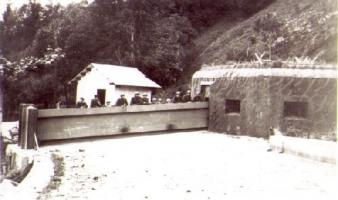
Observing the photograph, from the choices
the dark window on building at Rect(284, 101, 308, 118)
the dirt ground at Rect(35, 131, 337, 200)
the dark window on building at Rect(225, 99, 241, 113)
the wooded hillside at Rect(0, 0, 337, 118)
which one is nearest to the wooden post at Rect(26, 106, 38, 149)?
the dirt ground at Rect(35, 131, 337, 200)

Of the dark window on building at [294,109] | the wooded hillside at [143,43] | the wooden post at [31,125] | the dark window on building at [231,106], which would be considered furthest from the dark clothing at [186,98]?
the wooded hillside at [143,43]

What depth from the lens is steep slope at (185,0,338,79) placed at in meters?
27.3

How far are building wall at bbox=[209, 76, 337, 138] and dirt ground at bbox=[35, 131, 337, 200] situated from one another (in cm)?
178

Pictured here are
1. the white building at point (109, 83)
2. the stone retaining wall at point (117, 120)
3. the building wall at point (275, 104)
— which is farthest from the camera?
the white building at point (109, 83)

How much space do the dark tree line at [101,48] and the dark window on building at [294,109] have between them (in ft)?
52.4

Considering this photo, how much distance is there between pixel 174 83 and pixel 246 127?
51.9ft

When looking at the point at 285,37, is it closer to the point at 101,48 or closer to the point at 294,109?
the point at 101,48

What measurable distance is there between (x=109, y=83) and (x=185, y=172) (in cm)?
1560

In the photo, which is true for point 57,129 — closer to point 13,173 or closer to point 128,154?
point 13,173

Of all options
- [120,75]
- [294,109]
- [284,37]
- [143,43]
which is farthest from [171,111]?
[143,43]

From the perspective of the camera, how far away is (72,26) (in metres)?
36.3

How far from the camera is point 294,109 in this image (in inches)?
650

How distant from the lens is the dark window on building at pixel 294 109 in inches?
641

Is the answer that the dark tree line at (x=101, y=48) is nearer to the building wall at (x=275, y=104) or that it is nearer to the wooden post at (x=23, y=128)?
the building wall at (x=275, y=104)
